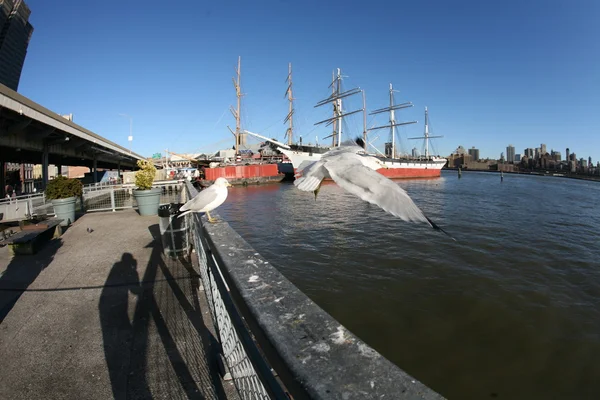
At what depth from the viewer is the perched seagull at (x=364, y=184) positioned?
2.57 meters

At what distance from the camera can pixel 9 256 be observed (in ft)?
19.2

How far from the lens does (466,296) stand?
23.4 feet

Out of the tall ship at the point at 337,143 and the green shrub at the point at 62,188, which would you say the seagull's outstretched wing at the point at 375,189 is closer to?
the green shrub at the point at 62,188

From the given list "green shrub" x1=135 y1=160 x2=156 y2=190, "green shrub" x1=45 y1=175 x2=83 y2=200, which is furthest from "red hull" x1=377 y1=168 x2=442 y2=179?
"green shrub" x1=45 y1=175 x2=83 y2=200

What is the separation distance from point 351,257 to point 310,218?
7.61 metres

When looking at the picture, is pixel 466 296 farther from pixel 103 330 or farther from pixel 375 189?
pixel 103 330

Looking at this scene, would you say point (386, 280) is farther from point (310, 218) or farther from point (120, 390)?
point (310, 218)

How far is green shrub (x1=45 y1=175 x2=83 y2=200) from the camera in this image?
8.74 m

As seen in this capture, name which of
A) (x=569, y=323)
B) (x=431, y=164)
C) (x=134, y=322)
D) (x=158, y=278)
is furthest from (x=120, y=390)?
(x=431, y=164)

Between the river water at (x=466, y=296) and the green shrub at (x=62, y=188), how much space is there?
620cm

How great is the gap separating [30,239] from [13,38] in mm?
76880

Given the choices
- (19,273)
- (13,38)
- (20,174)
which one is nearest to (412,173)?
(19,273)

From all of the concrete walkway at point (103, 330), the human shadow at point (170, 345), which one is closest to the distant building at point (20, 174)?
the concrete walkway at point (103, 330)

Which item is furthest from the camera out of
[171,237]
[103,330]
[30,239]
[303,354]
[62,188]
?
[62,188]
